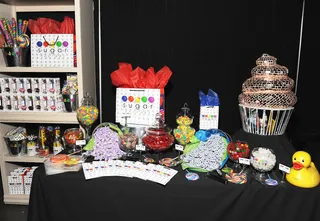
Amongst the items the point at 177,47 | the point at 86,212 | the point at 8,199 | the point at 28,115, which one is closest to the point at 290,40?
the point at 177,47

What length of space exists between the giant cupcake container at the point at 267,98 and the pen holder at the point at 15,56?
179 centimetres

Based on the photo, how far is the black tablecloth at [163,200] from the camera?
4.51 feet

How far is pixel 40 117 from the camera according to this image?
7.34 ft

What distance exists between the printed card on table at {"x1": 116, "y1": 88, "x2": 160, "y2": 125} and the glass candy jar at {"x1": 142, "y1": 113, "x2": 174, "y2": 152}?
8.9 inches

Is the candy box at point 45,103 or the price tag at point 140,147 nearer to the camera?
the price tag at point 140,147

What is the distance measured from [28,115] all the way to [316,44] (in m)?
2.42

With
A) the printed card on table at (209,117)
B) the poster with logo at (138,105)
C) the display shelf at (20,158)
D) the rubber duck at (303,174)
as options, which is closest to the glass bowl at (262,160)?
the rubber duck at (303,174)

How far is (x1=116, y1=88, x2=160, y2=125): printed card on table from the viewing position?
1.96 metres

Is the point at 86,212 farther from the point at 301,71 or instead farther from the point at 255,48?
the point at 301,71

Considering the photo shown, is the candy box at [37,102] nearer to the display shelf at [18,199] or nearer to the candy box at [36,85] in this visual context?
the candy box at [36,85]

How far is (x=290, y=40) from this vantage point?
232cm

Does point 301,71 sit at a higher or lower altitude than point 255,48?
lower

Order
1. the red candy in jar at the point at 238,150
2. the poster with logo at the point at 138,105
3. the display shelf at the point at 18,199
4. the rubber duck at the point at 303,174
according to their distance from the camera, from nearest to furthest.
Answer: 1. the rubber duck at the point at 303,174
2. the red candy in jar at the point at 238,150
3. the poster with logo at the point at 138,105
4. the display shelf at the point at 18,199

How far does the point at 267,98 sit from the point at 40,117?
176 centimetres
